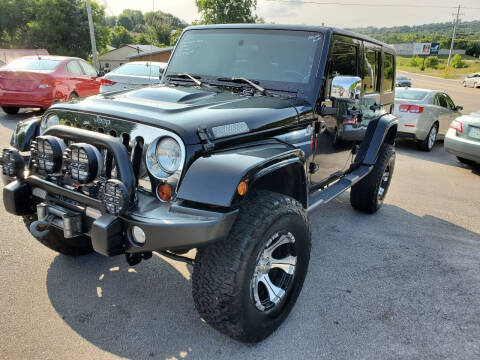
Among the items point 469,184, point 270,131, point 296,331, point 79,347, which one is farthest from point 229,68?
point 469,184

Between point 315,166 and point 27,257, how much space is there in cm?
267

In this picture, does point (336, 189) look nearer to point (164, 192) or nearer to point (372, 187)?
point (372, 187)

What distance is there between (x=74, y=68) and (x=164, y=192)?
31.1 feet

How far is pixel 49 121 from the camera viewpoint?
9.85ft

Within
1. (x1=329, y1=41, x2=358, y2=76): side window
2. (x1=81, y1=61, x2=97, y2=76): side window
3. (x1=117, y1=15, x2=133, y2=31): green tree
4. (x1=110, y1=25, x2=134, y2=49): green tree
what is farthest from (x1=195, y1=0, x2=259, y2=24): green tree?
(x1=117, y1=15, x2=133, y2=31): green tree

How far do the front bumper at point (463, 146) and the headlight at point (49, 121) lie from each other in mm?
7235

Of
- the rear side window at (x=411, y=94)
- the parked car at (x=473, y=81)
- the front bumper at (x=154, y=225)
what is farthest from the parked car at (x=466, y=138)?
the parked car at (x=473, y=81)

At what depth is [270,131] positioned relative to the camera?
288cm

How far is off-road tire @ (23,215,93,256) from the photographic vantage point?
335 centimetres

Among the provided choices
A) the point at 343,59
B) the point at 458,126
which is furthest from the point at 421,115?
the point at 343,59

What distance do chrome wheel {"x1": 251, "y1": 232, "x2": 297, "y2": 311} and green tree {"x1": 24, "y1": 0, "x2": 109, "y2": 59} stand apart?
39.1 metres

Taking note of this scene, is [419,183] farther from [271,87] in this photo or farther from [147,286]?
[147,286]

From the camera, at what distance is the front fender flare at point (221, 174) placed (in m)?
2.10

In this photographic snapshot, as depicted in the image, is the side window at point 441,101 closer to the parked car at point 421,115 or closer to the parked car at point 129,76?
the parked car at point 421,115
